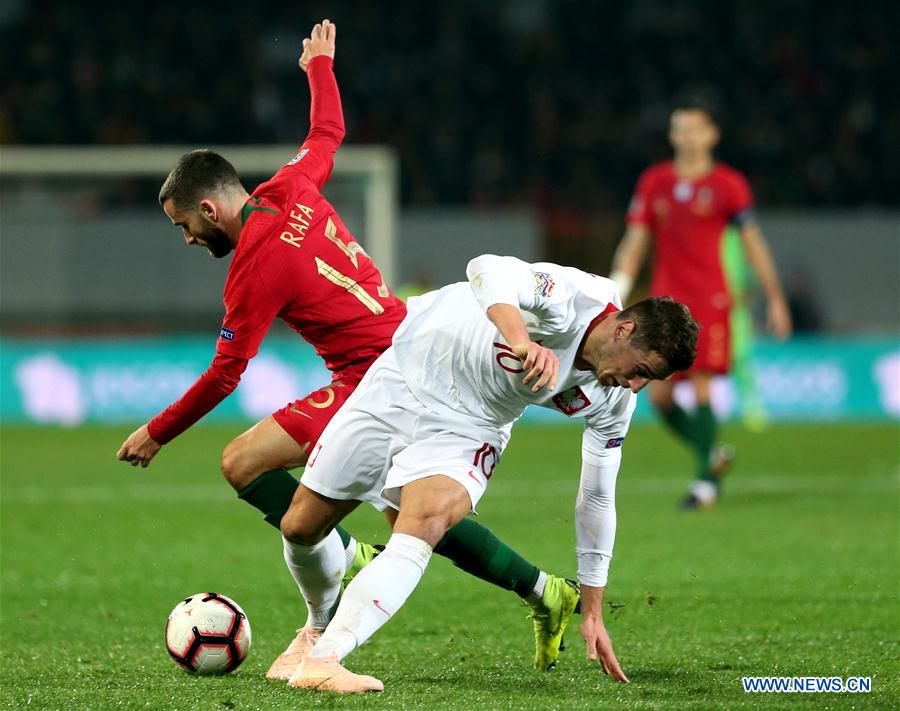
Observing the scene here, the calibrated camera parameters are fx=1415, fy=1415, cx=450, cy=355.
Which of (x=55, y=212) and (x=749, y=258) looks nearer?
(x=749, y=258)

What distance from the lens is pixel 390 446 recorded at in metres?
4.35

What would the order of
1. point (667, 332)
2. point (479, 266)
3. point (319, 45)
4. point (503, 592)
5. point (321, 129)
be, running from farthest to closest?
point (503, 592) < point (319, 45) < point (321, 129) < point (479, 266) < point (667, 332)

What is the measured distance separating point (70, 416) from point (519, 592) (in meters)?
11.9

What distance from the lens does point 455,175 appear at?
20.9 m

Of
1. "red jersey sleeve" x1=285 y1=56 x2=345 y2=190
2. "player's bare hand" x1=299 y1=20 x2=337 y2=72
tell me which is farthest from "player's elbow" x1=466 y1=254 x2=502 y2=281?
"player's bare hand" x1=299 y1=20 x2=337 y2=72

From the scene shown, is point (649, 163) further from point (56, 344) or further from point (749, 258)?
point (749, 258)

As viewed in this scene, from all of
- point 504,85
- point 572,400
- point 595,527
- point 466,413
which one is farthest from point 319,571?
point 504,85

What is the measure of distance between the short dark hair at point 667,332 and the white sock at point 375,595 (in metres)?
0.86

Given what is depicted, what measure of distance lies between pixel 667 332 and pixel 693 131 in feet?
18.8

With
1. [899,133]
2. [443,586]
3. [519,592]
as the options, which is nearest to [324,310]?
[519,592]

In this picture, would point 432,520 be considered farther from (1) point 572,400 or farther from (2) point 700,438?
(2) point 700,438

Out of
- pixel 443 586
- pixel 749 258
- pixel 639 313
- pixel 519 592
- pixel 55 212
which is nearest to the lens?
pixel 639 313

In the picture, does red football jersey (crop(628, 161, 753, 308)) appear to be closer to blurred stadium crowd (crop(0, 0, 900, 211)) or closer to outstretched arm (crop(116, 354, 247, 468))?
outstretched arm (crop(116, 354, 247, 468))

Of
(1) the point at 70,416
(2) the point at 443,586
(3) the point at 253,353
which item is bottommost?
(1) the point at 70,416
